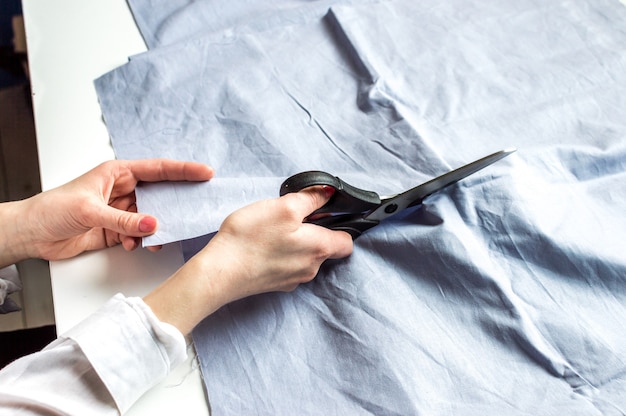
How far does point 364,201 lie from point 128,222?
0.78 feet

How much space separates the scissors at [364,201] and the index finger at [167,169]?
0.34ft

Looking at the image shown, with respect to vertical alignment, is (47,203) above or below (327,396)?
above

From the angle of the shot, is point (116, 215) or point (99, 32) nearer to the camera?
point (116, 215)

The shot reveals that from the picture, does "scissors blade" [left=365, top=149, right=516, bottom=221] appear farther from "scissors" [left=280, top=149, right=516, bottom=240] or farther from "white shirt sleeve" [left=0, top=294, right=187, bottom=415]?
"white shirt sleeve" [left=0, top=294, right=187, bottom=415]

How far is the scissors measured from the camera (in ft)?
1.90

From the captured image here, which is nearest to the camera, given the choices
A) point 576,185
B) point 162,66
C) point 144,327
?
point 144,327

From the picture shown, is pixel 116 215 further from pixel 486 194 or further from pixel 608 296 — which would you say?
pixel 608 296

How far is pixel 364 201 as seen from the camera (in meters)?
0.58

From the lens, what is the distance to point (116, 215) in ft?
1.91

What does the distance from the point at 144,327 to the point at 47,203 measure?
20 cm

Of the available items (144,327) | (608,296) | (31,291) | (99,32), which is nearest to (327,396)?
(144,327)

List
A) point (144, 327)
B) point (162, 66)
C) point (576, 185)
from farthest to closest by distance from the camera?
point (162, 66) < point (576, 185) < point (144, 327)

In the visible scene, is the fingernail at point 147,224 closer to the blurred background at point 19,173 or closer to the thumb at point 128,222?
the thumb at point 128,222

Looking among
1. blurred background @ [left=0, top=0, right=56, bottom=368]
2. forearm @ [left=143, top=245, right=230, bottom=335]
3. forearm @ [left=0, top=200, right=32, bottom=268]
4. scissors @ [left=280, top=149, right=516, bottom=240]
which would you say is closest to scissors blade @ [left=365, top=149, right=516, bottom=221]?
scissors @ [left=280, top=149, right=516, bottom=240]
